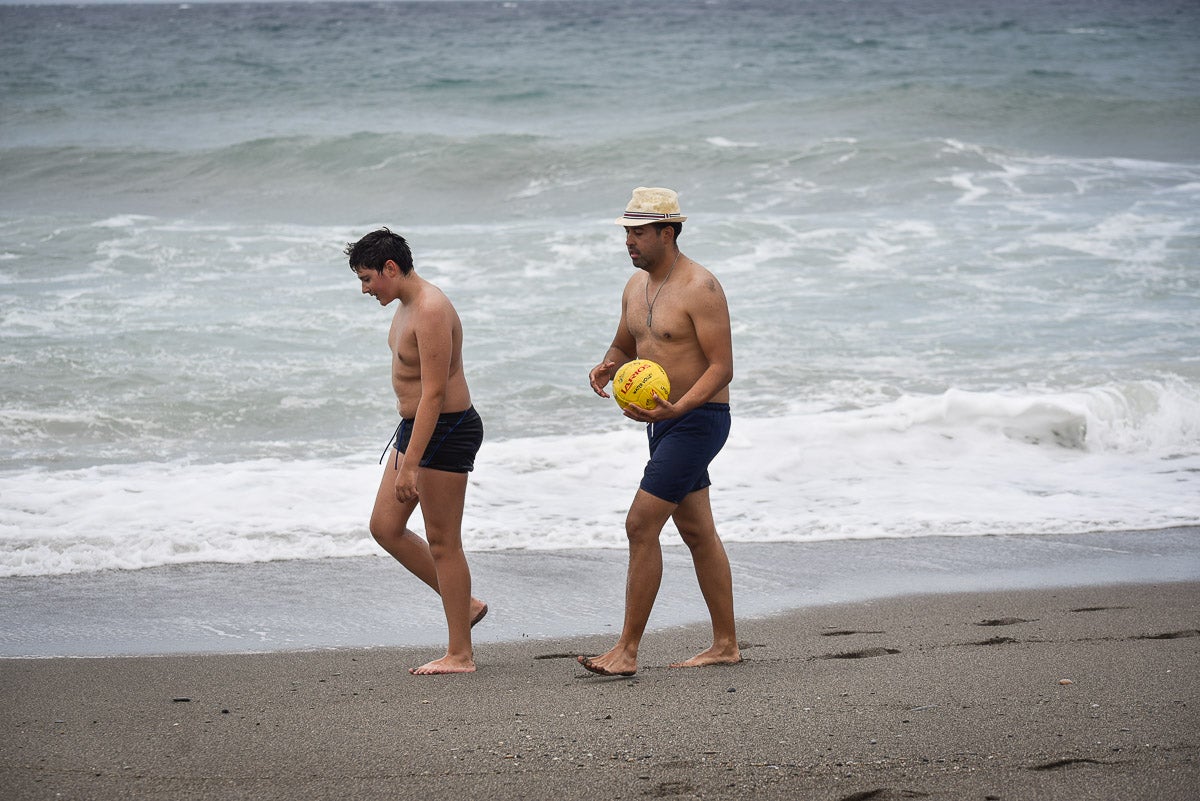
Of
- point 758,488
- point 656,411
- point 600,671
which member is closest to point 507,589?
Answer: point 600,671

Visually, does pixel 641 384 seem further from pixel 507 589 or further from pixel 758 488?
pixel 758 488

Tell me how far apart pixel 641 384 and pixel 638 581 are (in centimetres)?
72

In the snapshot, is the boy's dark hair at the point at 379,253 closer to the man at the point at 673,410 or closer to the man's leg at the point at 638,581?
the man at the point at 673,410

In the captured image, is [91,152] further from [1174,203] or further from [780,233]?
[1174,203]

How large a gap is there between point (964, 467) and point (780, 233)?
344 inches

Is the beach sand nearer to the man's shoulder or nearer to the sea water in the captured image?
the man's shoulder

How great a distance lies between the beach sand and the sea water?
193 cm

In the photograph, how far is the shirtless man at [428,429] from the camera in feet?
14.5

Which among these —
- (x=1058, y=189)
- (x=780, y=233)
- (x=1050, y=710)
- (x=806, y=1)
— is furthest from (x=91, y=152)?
(x=806, y=1)

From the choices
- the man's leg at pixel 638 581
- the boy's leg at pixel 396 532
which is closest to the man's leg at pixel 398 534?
the boy's leg at pixel 396 532

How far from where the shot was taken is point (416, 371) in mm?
4586

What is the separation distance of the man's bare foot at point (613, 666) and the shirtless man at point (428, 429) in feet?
1.60

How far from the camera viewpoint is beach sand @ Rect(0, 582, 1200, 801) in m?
3.39

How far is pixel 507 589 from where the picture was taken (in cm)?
605
